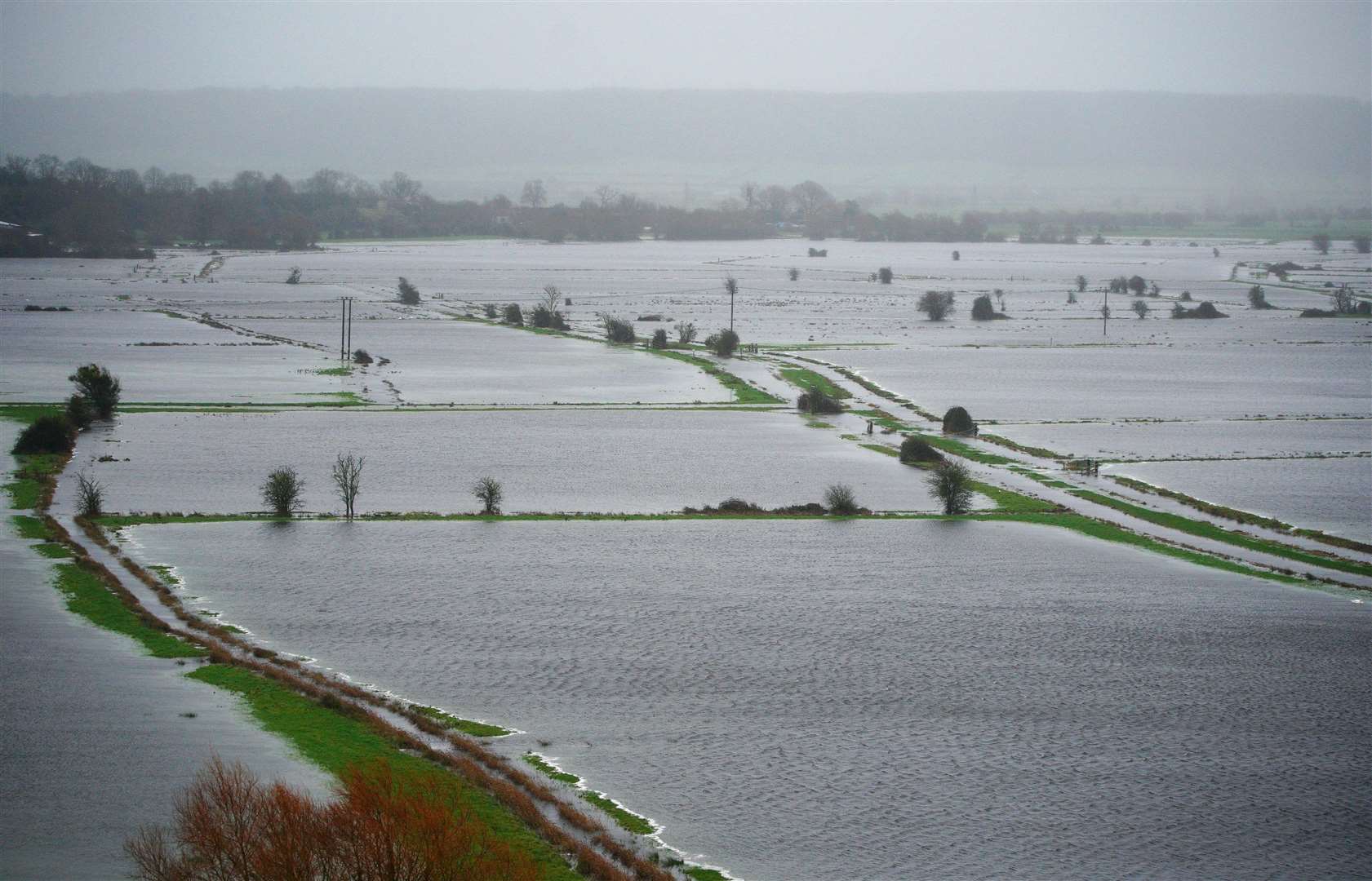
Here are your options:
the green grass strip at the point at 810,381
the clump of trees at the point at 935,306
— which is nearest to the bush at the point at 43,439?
the green grass strip at the point at 810,381

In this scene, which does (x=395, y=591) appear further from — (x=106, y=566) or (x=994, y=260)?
(x=994, y=260)

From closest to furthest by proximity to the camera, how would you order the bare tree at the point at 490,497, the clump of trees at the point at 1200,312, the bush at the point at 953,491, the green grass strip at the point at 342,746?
the green grass strip at the point at 342,746 → the bare tree at the point at 490,497 → the bush at the point at 953,491 → the clump of trees at the point at 1200,312

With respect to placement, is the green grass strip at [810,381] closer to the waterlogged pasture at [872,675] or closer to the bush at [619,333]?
the bush at [619,333]

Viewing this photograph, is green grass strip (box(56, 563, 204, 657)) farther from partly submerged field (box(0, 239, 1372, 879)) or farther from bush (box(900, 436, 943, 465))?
bush (box(900, 436, 943, 465))

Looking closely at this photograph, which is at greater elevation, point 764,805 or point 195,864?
point 195,864

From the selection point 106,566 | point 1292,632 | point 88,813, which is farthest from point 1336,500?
point 88,813

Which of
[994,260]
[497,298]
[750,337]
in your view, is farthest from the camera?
[994,260]

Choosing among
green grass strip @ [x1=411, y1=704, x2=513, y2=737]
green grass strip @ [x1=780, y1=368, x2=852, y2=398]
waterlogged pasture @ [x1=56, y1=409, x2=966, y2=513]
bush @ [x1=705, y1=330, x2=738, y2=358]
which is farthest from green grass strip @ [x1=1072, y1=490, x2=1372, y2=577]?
bush @ [x1=705, y1=330, x2=738, y2=358]
